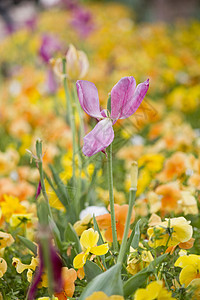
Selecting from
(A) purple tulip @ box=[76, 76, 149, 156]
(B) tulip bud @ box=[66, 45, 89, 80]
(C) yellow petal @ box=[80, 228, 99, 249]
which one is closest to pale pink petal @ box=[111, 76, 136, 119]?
(A) purple tulip @ box=[76, 76, 149, 156]

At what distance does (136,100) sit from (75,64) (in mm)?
374

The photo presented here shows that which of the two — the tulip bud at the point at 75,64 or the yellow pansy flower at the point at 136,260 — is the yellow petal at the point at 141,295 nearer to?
the yellow pansy flower at the point at 136,260

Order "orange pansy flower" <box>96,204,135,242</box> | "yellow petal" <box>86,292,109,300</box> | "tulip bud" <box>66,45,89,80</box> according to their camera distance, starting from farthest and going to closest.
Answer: "tulip bud" <box>66,45,89,80</box>
"orange pansy flower" <box>96,204,135,242</box>
"yellow petal" <box>86,292,109,300</box>

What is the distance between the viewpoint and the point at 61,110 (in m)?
2.18

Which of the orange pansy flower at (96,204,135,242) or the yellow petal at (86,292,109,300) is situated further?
the orange pansy flower at (96,204,135,242)

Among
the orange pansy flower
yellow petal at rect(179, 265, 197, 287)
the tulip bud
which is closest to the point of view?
yellow petal at rect(179, 265, 197, 287)

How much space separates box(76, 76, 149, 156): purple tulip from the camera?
537mm

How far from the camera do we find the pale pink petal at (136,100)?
0.55 metres

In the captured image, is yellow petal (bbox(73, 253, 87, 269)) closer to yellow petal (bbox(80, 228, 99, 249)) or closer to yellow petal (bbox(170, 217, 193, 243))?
yellow petal (bbox(80, 228, 99, 249))

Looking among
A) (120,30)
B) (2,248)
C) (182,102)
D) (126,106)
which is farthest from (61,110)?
(120,30)

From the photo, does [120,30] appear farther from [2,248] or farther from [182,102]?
[2,248]

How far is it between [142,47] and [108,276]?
9.90 feet

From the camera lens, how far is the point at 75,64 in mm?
886

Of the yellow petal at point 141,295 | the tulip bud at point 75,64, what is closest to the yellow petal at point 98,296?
the yellow petal at point 141,295
